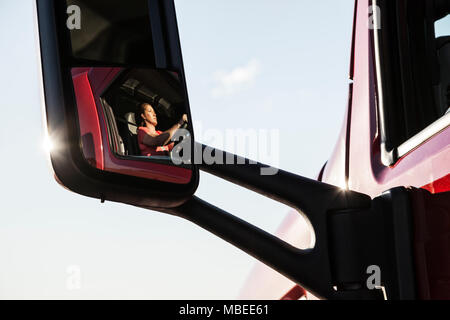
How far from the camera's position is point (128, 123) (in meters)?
0.93

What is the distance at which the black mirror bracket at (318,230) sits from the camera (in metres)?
1.06

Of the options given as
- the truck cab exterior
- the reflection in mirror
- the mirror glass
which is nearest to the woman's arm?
the reflection in mirror

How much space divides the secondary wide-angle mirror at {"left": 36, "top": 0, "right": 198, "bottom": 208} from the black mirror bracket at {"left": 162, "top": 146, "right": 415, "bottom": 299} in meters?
0.15

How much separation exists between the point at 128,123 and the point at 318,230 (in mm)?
443

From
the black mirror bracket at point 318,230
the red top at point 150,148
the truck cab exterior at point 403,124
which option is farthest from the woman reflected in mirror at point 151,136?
the truck cab exterior at point 403,124

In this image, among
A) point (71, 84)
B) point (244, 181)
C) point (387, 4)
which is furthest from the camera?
point (387, 4)

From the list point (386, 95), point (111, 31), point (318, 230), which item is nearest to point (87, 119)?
point (111, 31)

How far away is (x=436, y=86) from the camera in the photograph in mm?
1328

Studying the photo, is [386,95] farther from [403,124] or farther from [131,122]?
[131,122]

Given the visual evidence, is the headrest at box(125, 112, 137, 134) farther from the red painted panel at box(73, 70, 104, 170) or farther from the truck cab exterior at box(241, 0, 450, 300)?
the truck cab exterior at box(241, 0, 450, 300)

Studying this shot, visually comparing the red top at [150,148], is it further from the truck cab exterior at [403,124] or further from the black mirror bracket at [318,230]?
the truck cab exterior at [403,124]
